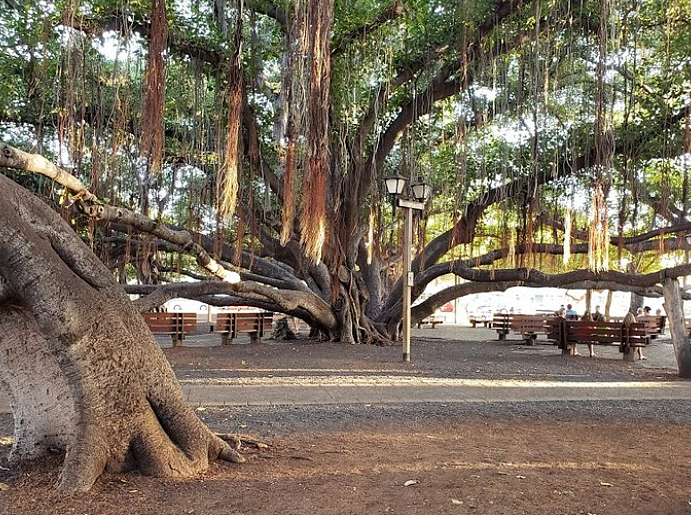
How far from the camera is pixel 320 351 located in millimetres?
11000

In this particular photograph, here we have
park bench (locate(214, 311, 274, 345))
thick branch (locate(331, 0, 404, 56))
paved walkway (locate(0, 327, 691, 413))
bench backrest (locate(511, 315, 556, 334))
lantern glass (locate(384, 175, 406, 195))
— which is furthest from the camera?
bench backrest (locate(511, 315, 556, 334))

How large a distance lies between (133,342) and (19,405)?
0.82 meters

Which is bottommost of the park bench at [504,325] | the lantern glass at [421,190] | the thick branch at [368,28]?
the park bench at [504,325]

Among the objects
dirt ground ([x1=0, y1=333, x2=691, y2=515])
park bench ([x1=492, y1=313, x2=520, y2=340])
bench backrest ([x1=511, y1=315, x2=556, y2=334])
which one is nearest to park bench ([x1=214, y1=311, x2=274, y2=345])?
bench backrest ([x1=511, y1=315, x2=556, y2=334])

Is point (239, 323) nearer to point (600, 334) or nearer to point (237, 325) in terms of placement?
point (237, 325)

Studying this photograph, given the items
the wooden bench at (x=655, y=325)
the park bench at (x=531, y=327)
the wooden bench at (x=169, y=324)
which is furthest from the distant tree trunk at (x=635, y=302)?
the wooden bench at (x=169, y=324)

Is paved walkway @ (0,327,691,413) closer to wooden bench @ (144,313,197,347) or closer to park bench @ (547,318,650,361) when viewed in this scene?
park bench @ (547,318,650,361)

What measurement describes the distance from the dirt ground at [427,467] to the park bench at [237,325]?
23.8 feet

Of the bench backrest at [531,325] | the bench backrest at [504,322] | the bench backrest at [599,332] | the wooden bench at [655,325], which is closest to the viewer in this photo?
the bench backrest at [599,332]

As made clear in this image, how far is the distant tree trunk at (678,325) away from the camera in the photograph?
8.56 metres

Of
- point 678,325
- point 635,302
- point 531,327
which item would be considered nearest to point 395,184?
point 678,325

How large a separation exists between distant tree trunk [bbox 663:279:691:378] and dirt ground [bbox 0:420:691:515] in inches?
168

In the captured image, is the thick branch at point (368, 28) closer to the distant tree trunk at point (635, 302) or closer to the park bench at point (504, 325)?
the park bench at point (504, 325)

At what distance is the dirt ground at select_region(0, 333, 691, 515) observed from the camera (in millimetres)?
3061
